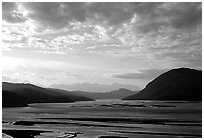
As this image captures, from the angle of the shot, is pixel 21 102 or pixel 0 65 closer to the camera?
pixel 0 65

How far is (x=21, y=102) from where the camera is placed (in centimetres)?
14375

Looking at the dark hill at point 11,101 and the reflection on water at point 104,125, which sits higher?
the dark hill at point 11,101

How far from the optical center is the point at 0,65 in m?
15.6

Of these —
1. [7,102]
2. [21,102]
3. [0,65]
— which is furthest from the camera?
[21,102]

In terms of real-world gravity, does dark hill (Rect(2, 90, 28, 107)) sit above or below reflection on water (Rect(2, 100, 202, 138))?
above

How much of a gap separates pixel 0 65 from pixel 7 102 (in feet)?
420

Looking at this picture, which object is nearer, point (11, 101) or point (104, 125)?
point (104, 125)

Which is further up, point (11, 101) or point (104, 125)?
point (11, 101)

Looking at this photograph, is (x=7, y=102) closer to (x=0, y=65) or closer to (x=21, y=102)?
(x=21, y=102)

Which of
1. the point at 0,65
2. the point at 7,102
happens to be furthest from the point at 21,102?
the point at 0,65

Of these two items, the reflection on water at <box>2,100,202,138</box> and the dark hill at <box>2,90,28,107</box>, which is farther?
the dark hill at <box>2,90,28,107</box>

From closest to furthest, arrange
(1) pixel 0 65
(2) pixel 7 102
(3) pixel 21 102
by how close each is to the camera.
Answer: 1. (1) pixel 0 65
2. (2) pixel 7 102
3. (3) pixel 21 102

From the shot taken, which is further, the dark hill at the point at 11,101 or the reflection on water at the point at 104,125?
the dark hill at the point at 11,101
